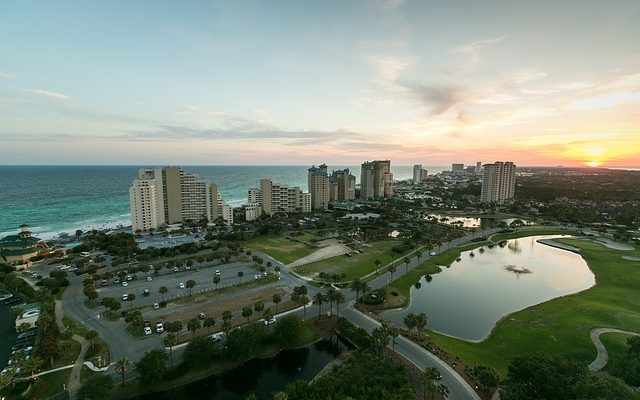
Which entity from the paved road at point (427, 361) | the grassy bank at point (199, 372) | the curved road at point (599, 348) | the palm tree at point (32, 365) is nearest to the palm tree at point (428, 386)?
the paved road at point (427, 361)

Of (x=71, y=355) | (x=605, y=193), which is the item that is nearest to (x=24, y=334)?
(x=71, y=355)

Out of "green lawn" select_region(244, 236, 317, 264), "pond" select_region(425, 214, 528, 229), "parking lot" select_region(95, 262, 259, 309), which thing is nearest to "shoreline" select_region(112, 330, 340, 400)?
"parking lot" select_region(95, 262, 259, 309)

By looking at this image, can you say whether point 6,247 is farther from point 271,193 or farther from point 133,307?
point 271,193

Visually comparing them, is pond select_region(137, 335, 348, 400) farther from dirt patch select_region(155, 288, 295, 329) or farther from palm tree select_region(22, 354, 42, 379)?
palm tree select_region(22, 354, 42, 379)

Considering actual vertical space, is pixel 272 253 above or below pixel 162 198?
below

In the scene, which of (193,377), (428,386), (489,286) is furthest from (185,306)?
(489,286)

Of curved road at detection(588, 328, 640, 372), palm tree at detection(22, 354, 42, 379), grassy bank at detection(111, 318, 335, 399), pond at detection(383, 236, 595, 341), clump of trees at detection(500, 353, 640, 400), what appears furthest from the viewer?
pond at detection(383, 236, 595, 341)

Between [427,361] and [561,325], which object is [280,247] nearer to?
[427,361]
